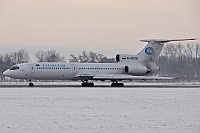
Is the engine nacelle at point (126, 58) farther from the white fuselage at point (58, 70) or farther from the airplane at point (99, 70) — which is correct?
the white fuselage at point (58, 70)

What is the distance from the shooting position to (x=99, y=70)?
51906 mm

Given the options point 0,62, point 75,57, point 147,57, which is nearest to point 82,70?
point 147,57

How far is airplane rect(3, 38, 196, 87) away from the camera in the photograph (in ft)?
160

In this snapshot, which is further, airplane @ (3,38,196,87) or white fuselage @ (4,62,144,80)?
airplane @ (3,38,196,87)

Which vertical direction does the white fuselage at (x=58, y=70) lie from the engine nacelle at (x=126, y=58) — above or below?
below

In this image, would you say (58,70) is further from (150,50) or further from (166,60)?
(166,60)

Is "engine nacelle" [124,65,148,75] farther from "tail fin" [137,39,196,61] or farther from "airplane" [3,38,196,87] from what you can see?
"tail fin" [137,39,196,61]

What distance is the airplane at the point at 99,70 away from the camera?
4881 centimetres

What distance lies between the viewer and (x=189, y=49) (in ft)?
437
